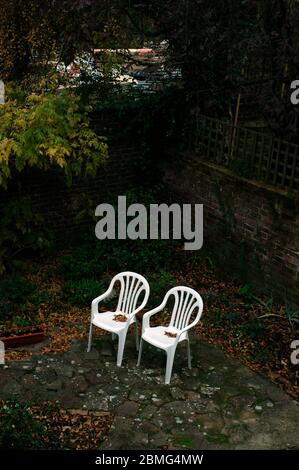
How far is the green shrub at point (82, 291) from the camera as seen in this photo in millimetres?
8078

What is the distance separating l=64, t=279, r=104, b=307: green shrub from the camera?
8078 mm

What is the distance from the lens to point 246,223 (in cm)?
857

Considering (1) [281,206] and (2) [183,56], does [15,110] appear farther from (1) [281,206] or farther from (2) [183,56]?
(1) [281,206]

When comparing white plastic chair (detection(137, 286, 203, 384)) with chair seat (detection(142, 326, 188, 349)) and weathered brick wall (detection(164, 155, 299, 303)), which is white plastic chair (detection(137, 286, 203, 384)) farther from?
weathered brick wall (detection(164, 155, 299, 303))

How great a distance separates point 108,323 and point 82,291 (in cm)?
146

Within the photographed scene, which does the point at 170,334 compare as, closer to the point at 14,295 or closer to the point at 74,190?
the point at 14,295

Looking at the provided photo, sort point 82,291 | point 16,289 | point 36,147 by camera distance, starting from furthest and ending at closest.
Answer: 1. point 82,291
2. point 16,289
3. point 36,147

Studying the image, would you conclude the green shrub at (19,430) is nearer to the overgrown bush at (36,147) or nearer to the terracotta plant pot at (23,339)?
the terracotta plant pot at (23,339)

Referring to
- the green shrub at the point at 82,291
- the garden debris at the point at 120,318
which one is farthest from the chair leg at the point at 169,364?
the green shrub at the point at 82,291

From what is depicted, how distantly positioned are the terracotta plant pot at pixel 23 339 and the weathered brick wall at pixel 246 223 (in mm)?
3355

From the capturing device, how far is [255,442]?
5.48 metres

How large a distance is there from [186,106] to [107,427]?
19.7ft

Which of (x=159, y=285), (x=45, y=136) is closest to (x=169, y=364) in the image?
(x=159, y=285)
